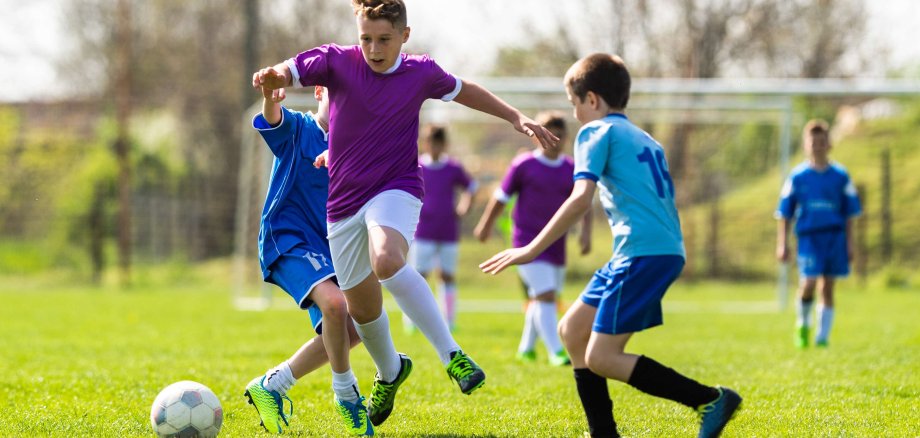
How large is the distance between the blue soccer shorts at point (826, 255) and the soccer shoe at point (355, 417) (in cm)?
563

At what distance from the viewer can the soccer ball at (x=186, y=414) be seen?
445 cm

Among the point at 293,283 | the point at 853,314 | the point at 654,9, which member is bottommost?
the point at 853,314

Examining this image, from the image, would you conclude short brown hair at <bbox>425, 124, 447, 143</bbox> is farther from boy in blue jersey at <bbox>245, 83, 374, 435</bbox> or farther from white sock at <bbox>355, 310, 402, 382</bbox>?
white sock at <bbox>355, 310, 402, 382</bbox>

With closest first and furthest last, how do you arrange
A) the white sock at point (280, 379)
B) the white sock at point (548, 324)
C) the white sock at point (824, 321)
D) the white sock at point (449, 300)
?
the white sock at point (280, 379) → the white sock at point (548, 324) → the white sock at point (824, 321) → the white sock at point (449, 300)

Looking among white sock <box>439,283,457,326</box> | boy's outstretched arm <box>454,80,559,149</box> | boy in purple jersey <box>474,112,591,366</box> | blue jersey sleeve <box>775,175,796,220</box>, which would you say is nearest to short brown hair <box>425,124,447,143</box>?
white sock <box>439,283,457,326</box>

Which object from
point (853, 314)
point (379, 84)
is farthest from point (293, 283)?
point (853, 314)

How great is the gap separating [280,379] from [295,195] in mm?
820

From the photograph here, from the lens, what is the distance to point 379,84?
14.8 ft

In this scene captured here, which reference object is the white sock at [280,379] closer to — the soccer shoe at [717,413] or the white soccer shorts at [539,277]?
the soccer shoe at [717,413]

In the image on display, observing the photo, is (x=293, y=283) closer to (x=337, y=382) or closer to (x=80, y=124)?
(x=337, y=382)

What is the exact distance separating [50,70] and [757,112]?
16.9 metres

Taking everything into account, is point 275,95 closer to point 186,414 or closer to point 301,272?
point 301,272

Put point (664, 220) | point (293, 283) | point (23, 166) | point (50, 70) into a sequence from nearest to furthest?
point (664, 220), point (293, 283), point (23, 166), point (50, 70)

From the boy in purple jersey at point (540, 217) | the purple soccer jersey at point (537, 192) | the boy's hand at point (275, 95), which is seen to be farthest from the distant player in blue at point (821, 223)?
the boy's hand at point (275, 95)
